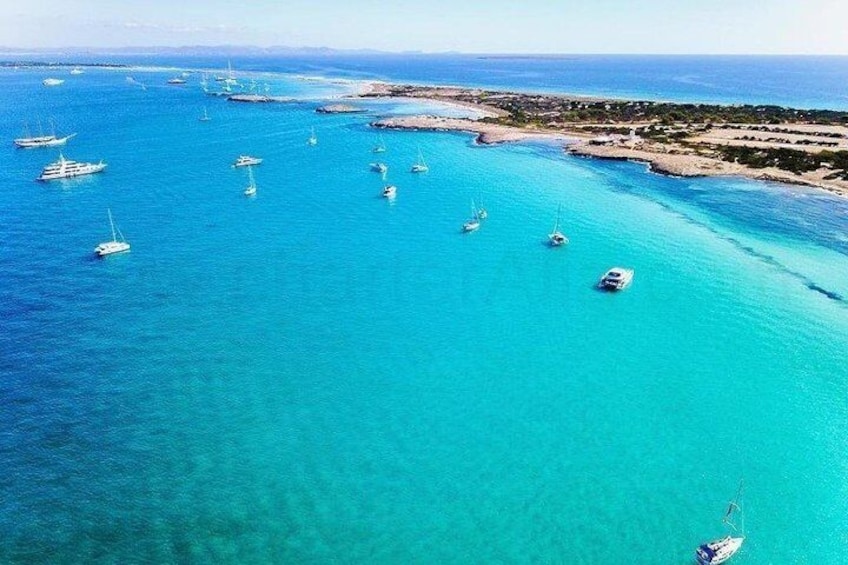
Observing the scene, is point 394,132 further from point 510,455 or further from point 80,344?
point 510,455

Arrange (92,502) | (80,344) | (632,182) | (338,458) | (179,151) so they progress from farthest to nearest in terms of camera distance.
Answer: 1. (179,151)
2. (632,182)
3. (80,344)
4. (338,458)
5. (92,502)

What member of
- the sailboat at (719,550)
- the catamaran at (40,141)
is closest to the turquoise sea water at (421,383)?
the sailboat at (719,550)

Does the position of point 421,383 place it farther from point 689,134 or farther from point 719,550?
point 689,134

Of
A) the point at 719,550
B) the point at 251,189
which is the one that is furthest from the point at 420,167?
the point at 719,550

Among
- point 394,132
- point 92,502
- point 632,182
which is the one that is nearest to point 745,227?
point 632,182

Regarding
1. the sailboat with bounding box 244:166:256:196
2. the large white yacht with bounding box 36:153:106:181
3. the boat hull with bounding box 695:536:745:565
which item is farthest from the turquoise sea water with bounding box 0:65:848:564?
the large white yacht with bounding box 36:153:106:181

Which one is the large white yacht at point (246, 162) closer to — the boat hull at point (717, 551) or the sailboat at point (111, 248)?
the sailboat at point (111, 248)
